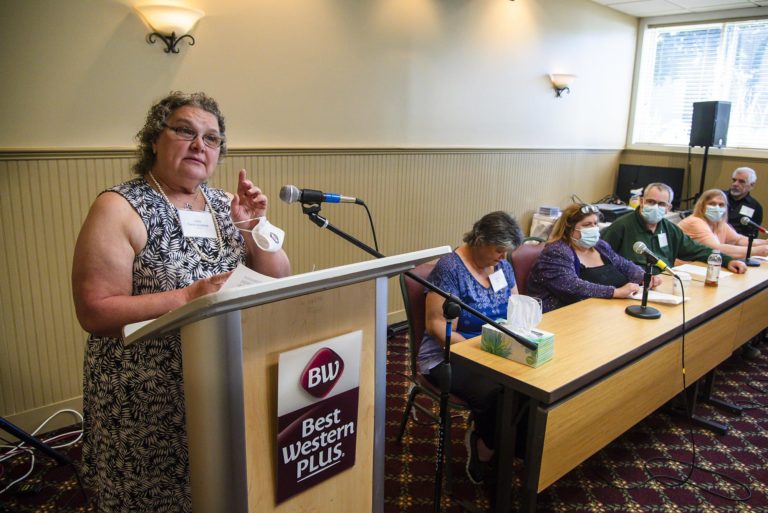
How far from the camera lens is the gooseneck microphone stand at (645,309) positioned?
8.25ft

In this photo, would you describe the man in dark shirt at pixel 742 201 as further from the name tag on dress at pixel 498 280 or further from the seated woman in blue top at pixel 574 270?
the name tag on dress at pixel 498 280

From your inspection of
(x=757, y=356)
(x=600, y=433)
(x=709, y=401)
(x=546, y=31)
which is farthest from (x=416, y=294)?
(x=546, y=31)

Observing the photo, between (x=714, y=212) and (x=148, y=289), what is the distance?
4.02 meters

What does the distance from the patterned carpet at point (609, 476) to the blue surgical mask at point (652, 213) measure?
1.18 metres

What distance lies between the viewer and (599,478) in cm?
249

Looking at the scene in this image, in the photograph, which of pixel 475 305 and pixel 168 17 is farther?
pixel 168 17

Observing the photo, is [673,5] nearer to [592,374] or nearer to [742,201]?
[742,201]

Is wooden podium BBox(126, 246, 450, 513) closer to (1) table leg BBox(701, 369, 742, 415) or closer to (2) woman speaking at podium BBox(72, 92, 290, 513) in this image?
(2) woman speaking at podium BBox(72, 92, 290, 513)

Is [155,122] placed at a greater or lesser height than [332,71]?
lesser

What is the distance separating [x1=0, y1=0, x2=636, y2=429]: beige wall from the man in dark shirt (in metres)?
1.47

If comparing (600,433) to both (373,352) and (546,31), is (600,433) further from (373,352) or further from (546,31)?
(546,31)

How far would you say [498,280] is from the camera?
8.23 feet

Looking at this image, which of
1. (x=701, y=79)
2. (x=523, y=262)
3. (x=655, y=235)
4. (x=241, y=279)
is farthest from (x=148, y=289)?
(x=701, y=79)

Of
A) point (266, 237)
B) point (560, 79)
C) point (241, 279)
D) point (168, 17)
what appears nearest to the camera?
point (241, 279)
